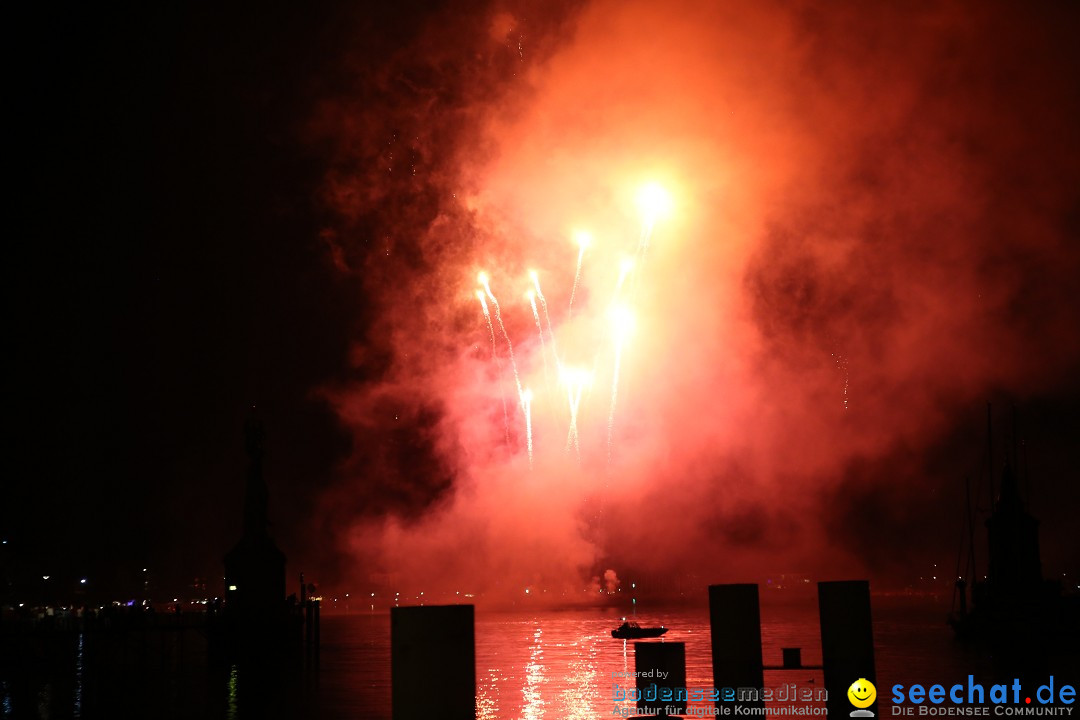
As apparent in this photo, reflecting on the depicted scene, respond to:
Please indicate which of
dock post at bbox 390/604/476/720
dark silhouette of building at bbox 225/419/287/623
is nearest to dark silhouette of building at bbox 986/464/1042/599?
dark silhouette of building at bbox 225/419/287/623

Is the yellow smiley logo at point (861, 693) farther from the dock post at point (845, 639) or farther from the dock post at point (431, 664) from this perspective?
the dock post at point (431, 664)

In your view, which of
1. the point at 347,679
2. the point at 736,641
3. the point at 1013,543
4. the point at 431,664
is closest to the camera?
the point at 431,664

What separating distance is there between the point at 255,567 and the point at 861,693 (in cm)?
4674

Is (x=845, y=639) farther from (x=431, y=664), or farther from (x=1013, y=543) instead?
(x=1013, y=543)

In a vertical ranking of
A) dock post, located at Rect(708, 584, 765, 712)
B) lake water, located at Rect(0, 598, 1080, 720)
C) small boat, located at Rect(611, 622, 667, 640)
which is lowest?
small boat, located at Rect(611, 622, 667, 640)

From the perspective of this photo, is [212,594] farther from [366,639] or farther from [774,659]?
[774,659]

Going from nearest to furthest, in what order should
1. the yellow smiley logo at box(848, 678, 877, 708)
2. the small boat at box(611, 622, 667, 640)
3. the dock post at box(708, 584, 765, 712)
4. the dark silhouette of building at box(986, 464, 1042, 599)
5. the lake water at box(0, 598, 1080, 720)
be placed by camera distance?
the yellow smiley logo at box(848, 678, 877, 708) < the dock post at box(708, 584, 765, 712) < the lake water at box(0, 598, 1080, 720) < the dark silhouette of building at box(986, 464, 1042, 599) < the small boat at box(611, 622, 667, 640)

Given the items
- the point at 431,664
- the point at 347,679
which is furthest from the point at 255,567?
the point at 431,664

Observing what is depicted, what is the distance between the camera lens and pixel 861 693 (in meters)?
11.1

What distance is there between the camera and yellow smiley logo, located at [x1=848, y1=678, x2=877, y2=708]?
36.2ft

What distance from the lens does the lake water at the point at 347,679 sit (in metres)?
34.9

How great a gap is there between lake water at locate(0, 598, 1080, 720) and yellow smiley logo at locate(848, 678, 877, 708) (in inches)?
712

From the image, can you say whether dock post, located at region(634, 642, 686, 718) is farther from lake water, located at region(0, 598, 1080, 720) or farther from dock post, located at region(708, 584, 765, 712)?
lake water, located at region(0, 598, 1080, 720)

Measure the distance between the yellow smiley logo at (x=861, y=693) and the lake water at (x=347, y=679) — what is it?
18094 millimetres
